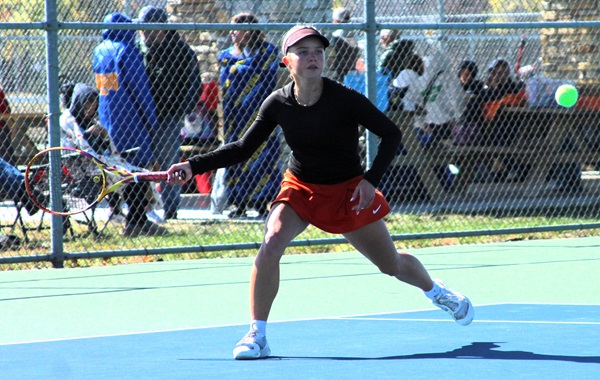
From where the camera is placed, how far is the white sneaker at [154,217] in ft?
37.0

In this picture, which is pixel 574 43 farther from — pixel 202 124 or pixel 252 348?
pixel 252 348

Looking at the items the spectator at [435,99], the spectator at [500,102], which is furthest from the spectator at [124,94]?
the spectator at [500,102]

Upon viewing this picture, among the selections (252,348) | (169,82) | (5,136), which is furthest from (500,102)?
(252,348)

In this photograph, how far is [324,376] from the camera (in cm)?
503

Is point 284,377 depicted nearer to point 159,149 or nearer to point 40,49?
point 159,149

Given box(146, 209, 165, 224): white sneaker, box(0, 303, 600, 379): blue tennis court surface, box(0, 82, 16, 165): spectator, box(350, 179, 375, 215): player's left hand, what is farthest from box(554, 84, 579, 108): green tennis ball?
box(350, 179, 375, 215): player's left hand

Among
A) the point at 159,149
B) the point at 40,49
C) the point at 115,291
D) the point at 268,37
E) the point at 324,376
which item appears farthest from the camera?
the point at 40,49

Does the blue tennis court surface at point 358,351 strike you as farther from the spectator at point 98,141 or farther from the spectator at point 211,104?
the spectator at point 211,104

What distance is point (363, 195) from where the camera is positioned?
219 inches

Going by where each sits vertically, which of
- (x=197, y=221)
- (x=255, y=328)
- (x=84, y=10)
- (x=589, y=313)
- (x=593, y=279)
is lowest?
(x=255, y=328)

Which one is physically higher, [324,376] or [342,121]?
[342,121]

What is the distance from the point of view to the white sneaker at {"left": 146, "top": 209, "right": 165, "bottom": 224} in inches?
444

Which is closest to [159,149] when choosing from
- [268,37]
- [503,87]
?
[268,37]

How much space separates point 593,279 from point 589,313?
1.62 meters
